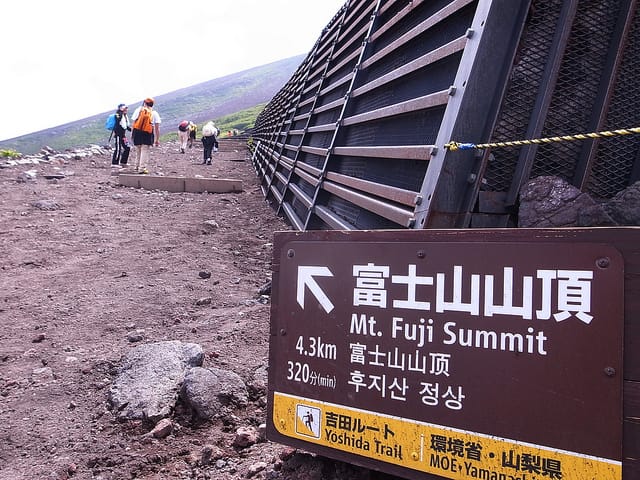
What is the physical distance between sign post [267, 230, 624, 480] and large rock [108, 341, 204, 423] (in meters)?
1.29

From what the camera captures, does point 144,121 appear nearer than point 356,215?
No

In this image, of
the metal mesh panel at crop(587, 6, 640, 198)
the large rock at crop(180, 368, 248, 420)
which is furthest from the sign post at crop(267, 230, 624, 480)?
the metal mesh panel at crop(587, 6, 640, 198)

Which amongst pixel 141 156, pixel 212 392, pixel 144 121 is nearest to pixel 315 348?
pixel 212 392

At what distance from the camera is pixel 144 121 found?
12211 millimetres

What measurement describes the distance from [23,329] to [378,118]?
3.86 metres

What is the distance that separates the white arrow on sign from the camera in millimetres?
2414

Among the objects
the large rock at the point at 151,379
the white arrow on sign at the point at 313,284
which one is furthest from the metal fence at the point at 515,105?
the large rock at the point at 151,379

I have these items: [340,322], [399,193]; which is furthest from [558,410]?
[399,193]

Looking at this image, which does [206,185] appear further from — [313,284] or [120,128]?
[313,284]

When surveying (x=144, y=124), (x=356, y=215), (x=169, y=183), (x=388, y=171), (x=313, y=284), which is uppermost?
(x=144, y=124)

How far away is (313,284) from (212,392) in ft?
4.98

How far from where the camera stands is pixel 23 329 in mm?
5055

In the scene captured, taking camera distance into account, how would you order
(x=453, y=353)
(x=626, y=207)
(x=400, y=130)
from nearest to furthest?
(x=453, y=353) → (x=626, y=207) → (x=400, y=130)

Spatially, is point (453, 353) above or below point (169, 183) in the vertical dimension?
below
